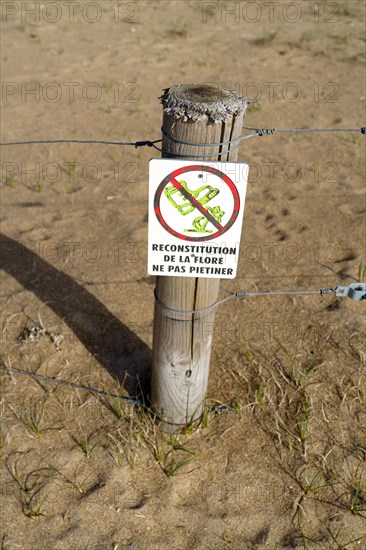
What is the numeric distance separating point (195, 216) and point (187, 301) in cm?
38

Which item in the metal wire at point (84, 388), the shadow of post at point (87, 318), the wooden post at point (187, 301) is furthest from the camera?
the shadow of post at point (87, 318)

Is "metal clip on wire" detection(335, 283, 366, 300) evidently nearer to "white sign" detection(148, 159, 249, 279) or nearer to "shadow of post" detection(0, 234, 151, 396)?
"white sign" detection(148, 159, 249, 279)

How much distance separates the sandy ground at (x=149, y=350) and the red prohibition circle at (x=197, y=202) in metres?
0.94

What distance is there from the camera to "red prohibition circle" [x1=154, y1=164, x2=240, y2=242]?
1.62m

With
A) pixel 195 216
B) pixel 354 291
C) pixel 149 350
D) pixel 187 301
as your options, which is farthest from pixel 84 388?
pixel 354 291

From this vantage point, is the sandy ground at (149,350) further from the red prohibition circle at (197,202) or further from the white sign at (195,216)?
the red prohibition circle at (197,202)

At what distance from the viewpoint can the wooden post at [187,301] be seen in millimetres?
1604

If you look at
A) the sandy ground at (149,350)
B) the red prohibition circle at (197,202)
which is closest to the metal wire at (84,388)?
the sandy ground at (149,350)

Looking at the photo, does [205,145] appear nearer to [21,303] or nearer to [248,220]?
[21,303]

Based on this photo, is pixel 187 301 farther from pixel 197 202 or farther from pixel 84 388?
pixel 84 388

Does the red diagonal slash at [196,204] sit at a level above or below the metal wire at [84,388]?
above

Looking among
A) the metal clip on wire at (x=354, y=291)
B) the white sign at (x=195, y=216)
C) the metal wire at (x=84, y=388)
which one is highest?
the white sign at (x=195, y=216)

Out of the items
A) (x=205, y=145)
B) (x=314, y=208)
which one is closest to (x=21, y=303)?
(x=205, y=145)

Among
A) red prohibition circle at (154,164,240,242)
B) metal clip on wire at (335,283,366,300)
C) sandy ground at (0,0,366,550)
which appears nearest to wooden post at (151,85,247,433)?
red prohibition circle at (154,164,240,242)
